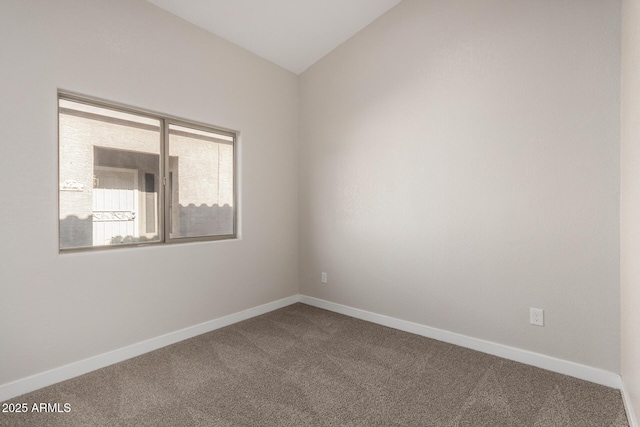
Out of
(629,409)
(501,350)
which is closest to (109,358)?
(501,350)

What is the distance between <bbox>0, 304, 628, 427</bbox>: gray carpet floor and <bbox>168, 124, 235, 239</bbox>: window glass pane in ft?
3.39

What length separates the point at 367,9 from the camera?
3.05 metres

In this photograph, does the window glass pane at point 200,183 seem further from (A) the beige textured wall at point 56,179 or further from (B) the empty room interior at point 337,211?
(A) the beige textured wall at point 56,179

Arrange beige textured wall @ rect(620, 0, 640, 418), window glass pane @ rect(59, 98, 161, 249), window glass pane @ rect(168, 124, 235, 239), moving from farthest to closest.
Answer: window glass pane @ rect(168, 124, 235, 239) → window glass pane @ rect(59, 98, 161, 249) → beige textured wall @ rect(620, 0, 640, 418)

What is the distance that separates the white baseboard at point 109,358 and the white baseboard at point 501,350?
1.20 meters

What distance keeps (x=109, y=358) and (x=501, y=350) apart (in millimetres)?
2879

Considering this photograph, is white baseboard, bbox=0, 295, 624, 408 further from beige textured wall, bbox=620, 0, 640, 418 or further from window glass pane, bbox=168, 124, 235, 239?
window glass pane, bbox=168, 124, 235, 239

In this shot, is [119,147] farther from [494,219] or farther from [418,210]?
[494,219]

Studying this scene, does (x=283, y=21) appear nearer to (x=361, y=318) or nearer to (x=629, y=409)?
(x=361, y=318)

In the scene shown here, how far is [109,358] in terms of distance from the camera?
2.35 m

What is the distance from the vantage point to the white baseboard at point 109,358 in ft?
6.47

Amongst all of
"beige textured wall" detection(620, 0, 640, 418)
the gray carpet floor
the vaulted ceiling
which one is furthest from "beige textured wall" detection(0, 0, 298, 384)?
"beige textured wall" detection(620, 0, 640, 418)

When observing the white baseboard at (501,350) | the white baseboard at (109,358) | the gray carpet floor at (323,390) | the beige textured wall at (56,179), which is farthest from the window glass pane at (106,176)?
the white baseboard at (501,350)

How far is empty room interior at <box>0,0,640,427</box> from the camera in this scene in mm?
1947
